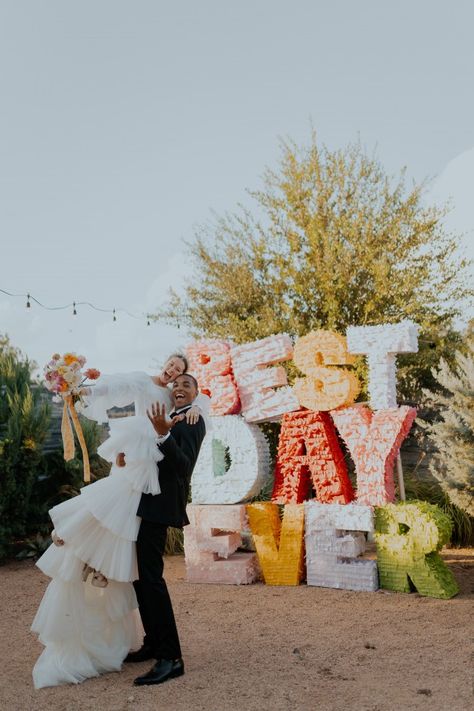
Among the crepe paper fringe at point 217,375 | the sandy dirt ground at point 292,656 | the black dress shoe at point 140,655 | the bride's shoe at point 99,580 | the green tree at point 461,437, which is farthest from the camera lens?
the crepe paper fringe at point 217,375

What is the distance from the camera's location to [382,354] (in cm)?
599

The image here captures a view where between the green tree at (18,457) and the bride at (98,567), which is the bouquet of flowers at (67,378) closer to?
the bride at (98,567)

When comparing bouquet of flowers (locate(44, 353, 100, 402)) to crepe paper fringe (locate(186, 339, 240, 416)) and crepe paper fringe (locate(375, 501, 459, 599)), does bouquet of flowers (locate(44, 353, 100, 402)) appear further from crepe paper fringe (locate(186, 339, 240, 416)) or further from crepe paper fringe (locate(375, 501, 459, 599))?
crepe paper fringe (locate(375, 501, 459, 599))

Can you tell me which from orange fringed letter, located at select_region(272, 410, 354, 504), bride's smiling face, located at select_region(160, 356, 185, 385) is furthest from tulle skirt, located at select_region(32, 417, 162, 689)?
orange fringed letter, located at select_region(272, 410, 354, 504)

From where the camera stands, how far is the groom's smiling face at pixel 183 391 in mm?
4344

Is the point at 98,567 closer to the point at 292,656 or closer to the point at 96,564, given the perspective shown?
the point at 96,564

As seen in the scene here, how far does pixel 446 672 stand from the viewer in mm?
3908

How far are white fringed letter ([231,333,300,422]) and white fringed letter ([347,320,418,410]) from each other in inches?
30.8

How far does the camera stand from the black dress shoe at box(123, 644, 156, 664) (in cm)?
431

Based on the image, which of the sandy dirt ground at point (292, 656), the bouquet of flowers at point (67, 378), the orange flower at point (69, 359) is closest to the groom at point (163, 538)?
the sandy dirt ground at point (292, 656)

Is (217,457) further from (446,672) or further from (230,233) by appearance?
(230,233)

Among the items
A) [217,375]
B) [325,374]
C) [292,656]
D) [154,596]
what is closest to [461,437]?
[325,374]

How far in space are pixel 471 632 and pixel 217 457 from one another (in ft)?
9.81

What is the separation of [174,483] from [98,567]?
0.68 meters
